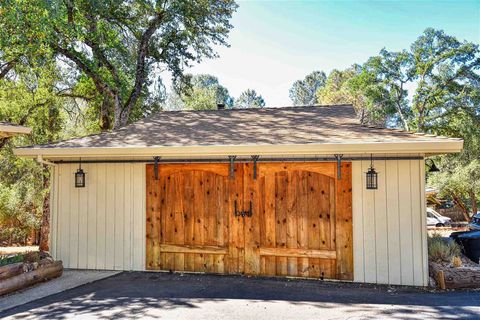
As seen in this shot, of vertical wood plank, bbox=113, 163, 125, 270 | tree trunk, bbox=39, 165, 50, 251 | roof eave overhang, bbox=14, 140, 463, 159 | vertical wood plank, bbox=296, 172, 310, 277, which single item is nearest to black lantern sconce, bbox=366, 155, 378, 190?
roof eave overhang, bbox=14, 140, 463, 159

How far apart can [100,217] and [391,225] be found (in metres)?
4.70

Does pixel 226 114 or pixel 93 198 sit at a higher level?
pixel 226 114

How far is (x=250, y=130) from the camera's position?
6.43m

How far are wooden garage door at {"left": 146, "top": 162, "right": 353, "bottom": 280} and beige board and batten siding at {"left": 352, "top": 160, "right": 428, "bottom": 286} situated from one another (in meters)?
0.16

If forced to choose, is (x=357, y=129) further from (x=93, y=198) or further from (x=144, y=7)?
(x=144, y=7)

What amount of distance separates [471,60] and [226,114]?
15859 mm

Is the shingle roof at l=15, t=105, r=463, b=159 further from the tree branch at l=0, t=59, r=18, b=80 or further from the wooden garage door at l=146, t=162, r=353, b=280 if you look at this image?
the tree branch at l=0, t=59, r=18, b=80

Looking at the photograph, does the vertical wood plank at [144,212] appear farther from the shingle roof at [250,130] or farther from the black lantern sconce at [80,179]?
the black lantern sconce at [80,179]

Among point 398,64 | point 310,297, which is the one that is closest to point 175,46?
point 310,297

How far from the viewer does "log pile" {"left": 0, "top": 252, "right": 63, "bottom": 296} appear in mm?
5035

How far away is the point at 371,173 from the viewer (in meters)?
5.38

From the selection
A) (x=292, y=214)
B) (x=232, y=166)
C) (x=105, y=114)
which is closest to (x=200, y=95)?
(x=105, y=114)

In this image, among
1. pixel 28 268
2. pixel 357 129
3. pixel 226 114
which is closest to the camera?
pixel 28 268

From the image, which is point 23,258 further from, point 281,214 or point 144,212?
point 281,214
